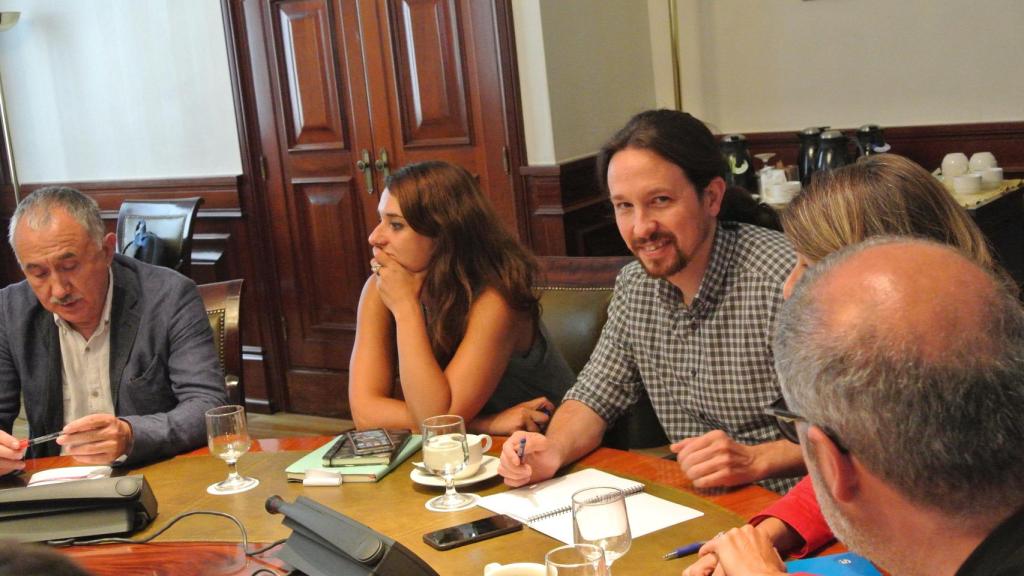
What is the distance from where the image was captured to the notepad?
5.28 ft

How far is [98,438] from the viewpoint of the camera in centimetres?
212

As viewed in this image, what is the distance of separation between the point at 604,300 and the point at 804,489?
1.08 meters

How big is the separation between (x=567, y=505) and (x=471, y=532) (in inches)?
7.0

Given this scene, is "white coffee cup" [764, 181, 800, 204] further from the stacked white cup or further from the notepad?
the notepad

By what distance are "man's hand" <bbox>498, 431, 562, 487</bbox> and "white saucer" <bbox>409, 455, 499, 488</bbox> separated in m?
0.03

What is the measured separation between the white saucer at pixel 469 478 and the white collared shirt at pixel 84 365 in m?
1.05

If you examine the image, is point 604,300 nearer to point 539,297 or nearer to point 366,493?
point 539,297

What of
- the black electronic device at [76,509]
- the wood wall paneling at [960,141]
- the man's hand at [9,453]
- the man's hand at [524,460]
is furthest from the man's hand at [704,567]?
the wood wall paneling at [960,141]

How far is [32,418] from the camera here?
259 cm

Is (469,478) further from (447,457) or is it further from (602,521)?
(602,521)

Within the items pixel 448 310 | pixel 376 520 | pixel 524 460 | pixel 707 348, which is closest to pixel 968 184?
pixel 707 348

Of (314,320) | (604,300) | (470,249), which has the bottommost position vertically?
(314,320)

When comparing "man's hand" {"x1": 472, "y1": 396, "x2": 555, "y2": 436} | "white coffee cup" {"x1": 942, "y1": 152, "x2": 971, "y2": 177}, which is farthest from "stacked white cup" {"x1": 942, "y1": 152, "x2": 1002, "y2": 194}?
"man's hand" {"x1": 472, "y1": 396, "x2": 555, "y2": 436}

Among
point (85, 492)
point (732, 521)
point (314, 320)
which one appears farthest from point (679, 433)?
point (314, 320)
